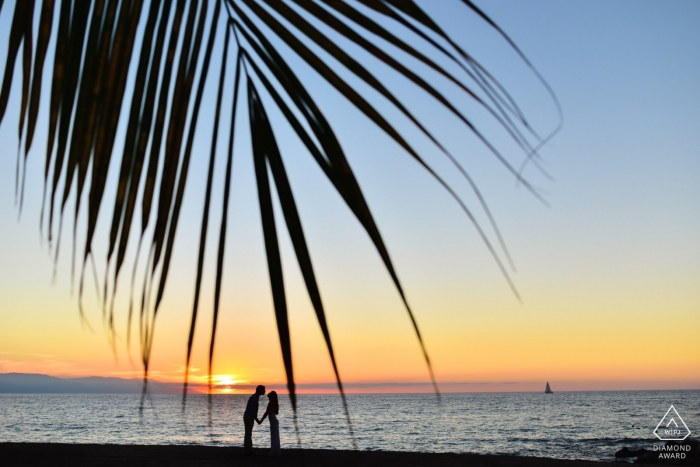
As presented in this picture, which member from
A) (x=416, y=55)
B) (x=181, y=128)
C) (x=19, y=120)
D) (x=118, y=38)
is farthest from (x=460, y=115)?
(x=19, y=120)

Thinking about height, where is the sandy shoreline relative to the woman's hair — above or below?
below

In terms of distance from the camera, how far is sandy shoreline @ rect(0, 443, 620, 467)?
10.7 meters

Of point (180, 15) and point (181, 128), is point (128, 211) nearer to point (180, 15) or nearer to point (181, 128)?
point (181, 128)

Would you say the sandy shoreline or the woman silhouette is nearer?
the sandy shoreline

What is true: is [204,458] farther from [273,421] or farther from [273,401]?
[273,401]

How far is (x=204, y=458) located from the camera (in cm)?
1134

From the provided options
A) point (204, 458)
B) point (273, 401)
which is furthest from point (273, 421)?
point (204, 458)

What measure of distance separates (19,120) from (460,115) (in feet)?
1.87

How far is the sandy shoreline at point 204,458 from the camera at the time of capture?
420 inches

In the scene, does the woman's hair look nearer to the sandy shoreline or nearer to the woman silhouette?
the woman silhouette

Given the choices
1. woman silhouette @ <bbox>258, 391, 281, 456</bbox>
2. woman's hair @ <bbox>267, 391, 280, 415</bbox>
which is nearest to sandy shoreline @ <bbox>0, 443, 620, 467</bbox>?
woman silhouette @ <bbox>258, 391, 281, 456</bbox>

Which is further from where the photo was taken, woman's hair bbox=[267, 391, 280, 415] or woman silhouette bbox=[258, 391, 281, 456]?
woman silhouette bbox=[258, 391, 281, 456]

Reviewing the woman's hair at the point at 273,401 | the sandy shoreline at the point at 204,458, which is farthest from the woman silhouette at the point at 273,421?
the sandy shoreline at the point at 204,458

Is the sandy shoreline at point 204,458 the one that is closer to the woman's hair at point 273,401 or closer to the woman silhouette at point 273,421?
the woman silhouette at point 273,421
